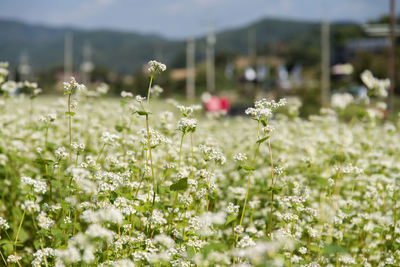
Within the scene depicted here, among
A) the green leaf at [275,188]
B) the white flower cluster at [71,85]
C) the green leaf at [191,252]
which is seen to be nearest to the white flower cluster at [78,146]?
the white flower cluster at [71,85]

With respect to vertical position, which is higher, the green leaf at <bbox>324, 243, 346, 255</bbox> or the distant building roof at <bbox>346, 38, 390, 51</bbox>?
the distant building roof at <bbox>346, 38, 390, 51</bbox>

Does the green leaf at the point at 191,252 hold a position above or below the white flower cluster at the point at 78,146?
below

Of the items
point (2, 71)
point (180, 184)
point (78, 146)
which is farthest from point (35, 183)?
point (2, 71)

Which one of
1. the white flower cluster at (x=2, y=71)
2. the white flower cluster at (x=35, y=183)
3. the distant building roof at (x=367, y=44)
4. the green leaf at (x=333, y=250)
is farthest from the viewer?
the distant building roof at (x=367, y=44)

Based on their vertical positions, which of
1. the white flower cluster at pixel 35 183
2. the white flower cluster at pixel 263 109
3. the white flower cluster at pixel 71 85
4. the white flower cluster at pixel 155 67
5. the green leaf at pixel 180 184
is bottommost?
the green leaf at pixel 180 184

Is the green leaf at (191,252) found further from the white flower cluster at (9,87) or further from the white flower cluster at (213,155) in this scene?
the white flower cluster at (9,87)

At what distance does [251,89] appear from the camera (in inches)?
2260

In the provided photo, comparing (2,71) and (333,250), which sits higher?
(2,71)

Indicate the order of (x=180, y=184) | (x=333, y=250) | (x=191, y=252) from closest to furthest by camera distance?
(x=333, y=250), (x=191, y=252), (x=180, y=184)

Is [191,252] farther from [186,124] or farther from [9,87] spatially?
[9,87]

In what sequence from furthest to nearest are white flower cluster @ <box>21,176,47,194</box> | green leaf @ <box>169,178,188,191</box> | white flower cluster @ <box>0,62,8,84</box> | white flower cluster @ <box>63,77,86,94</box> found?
1. white flower cluster @ <box>0,62,8,84</box>
2. white flower cluster @ <box>63,77,86,94</box>
3. green leaf @ <box>169,178,188,191</box>
4. white flower cluster @ <box>21,176,47,194</box>

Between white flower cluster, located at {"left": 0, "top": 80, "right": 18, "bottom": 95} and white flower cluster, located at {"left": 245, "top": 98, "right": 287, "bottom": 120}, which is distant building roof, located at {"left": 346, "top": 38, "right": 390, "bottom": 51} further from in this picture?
white flower cluster, located at {"left": 245, "top": 98, "right": 287, "bottom": 120}

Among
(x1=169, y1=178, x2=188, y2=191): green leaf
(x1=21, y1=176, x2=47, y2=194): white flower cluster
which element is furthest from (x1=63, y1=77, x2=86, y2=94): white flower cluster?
(x1=169, y1=178, x2=188, y2=191): green leaf

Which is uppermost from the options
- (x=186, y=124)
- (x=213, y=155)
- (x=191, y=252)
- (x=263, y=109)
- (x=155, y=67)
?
(x=155, y=67)
